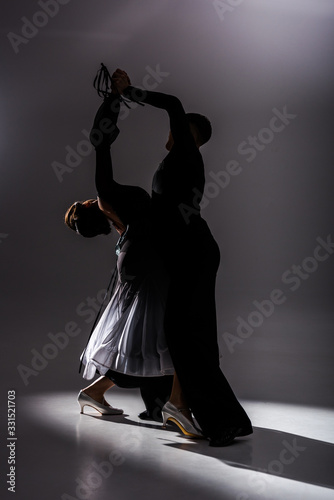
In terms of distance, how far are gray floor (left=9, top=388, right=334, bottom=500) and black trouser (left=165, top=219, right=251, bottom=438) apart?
5.3 inches

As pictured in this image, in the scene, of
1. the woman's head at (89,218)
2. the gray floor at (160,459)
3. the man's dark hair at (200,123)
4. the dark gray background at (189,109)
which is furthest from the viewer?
the dark gray background at (189,109)

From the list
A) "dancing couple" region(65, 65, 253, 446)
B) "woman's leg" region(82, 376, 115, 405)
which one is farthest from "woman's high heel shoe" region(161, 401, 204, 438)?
"woman's leg" region(82, 376, 115, 405)

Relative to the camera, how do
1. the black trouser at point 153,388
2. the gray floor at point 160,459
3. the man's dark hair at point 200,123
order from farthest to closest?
the black trouser at point 153,388 < the man's dark hair at point 200,123 < the gray floor at point 160,459

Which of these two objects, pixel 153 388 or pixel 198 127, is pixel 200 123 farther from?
pixel 153 388

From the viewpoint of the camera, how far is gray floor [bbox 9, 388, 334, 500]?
6.50 feet

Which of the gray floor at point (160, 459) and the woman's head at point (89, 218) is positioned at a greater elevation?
the woman's head at point (89, 218)

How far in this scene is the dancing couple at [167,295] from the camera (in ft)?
8.22

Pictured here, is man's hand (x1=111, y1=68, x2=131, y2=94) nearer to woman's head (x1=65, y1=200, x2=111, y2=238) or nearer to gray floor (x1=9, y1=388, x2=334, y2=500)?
woman's head (x1=65, y1=200, x2=111, y2=238)

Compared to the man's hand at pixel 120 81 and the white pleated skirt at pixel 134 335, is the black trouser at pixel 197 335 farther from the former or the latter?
the man's hand at pixel 120 81

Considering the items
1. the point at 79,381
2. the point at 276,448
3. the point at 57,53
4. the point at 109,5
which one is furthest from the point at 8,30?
the point at 276,448

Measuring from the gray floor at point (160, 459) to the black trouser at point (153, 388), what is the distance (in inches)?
3.6

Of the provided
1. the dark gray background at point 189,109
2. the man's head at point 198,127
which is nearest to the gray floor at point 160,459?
Result: the man's head at point 198,127

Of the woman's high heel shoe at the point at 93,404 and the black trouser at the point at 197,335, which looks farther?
the woman's high heel shoe at the point at 93,404

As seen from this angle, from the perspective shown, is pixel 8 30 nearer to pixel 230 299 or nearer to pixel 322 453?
pixel 230 299
